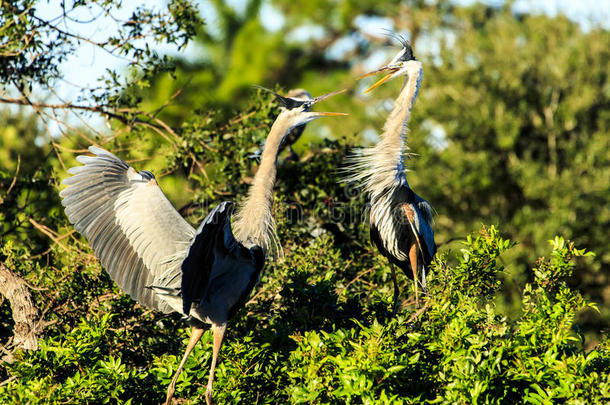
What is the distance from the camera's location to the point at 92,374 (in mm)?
3805

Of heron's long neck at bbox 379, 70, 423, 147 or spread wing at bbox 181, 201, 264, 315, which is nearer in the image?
spread wing at bbox 181, 201, 264, 315

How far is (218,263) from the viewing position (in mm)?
4129

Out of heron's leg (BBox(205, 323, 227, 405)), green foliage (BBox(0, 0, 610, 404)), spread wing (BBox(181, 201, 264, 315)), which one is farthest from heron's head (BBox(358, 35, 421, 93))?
heron's leg (BBox(205, 323, 227, 405))

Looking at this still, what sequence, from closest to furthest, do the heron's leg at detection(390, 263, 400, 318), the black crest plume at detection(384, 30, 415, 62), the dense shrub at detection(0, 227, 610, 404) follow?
the dense shrub at detection(0, 227, 610, 404) < the heron's leg at detection(390, 263, 400, 318) < the black crest plume at detection(384, 30, 415, 62)

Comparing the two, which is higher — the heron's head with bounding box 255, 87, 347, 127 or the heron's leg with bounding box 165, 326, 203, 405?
the heron's head with bounding box 255, 87, 347, 127

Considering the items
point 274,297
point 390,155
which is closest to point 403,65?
point 390,155

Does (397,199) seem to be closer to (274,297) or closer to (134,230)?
(274,297)

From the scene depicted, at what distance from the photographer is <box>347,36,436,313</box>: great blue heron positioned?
5.51 meters

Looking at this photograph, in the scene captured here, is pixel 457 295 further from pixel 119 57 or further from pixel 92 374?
pixel 119 57

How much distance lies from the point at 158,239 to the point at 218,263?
1.71 ft

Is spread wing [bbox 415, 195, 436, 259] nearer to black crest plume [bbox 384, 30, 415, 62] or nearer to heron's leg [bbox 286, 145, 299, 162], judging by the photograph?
heron's leg [bbox 286, 145, 299, 162]

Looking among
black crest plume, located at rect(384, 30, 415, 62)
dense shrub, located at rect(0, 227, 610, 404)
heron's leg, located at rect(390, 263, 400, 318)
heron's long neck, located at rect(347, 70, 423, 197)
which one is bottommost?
dense shrub, located at rect(0, 227, 610, 404)

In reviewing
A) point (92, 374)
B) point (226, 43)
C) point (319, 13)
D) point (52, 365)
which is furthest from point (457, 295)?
point (319, 13)

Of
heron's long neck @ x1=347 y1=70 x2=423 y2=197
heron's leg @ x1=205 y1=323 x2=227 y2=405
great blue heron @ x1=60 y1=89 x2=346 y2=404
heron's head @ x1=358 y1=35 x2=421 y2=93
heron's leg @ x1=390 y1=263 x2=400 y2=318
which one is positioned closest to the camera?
heron's leg @ x1=205 y1=323 x2=227 y2=405
